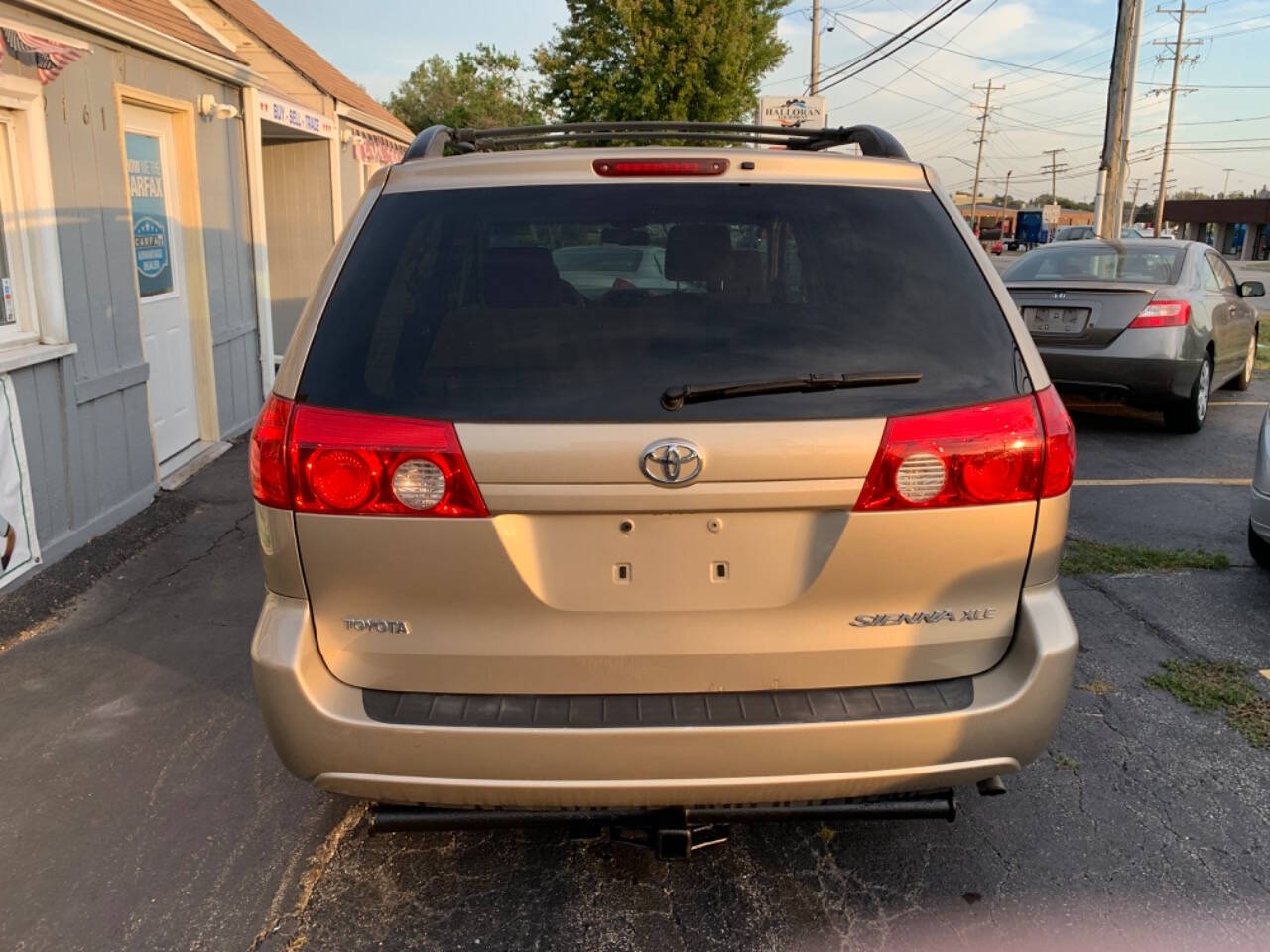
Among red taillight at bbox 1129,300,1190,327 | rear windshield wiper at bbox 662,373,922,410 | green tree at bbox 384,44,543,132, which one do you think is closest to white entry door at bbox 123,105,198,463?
rear windshield wiper at bbox 662,373,922,410

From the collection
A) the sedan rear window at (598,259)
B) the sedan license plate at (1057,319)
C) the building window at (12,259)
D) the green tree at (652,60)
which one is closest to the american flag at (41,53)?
the building window at (12,259)

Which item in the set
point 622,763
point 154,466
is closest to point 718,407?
point 622,763

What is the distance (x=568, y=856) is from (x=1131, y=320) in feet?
23.0

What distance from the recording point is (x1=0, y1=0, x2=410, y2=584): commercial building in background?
541cm

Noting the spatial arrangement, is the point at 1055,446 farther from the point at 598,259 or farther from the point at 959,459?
the point at 598,259

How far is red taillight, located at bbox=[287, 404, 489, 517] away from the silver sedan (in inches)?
285

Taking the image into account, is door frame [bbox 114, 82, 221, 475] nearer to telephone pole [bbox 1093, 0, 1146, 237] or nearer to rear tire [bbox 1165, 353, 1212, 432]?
rear tire [bbox 1165, 353, 1212, 432]

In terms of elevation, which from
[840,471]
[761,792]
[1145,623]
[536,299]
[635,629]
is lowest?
[1145,623]

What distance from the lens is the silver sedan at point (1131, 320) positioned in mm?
8211

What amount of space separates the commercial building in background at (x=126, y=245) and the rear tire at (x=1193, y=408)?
774cm

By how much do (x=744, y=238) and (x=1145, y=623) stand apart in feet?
10.5

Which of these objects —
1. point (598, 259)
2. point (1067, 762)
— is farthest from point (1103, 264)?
point (598, 259)

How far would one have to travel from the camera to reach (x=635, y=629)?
234 cm

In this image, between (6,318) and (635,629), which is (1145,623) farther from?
(6,318)
